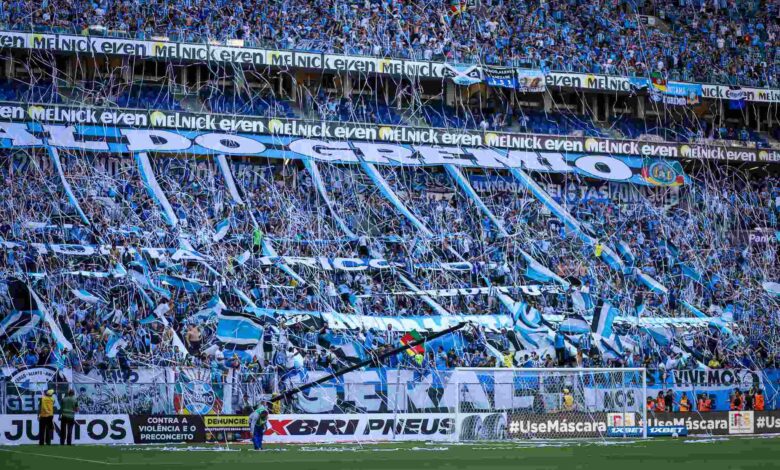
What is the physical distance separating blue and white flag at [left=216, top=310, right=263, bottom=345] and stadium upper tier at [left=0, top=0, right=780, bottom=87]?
12.1 m

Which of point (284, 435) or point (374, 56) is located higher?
point (374, 56)

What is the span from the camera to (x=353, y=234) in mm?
39594

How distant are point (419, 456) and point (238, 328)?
1165cm

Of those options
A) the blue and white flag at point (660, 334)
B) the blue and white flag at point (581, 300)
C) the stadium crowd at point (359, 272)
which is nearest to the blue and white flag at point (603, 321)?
the stadium crowd at point (359, 272)

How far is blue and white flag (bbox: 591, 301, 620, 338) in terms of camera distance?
123 feet

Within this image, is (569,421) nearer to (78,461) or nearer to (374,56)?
(78,461)

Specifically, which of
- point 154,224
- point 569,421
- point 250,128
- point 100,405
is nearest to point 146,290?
point 154,224

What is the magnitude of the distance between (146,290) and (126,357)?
332 cm

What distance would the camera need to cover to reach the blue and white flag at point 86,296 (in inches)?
1326

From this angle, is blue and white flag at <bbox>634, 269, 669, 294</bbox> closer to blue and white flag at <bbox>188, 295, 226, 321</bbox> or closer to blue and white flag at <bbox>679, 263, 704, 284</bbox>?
blue and white flag at <bbox>679, 263, 704, 284</bbox>

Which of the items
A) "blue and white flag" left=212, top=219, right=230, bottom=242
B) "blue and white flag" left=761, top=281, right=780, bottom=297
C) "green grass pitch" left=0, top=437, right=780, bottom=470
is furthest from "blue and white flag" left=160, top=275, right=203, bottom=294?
"blue and white flag" left=761, top=281, right=780, bottom=297

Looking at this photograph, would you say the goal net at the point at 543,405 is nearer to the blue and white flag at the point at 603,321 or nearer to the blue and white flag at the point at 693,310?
the blue and white flag at the point at 603,321

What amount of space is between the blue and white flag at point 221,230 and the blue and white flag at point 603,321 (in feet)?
39.1

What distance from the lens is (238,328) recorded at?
3444cm
